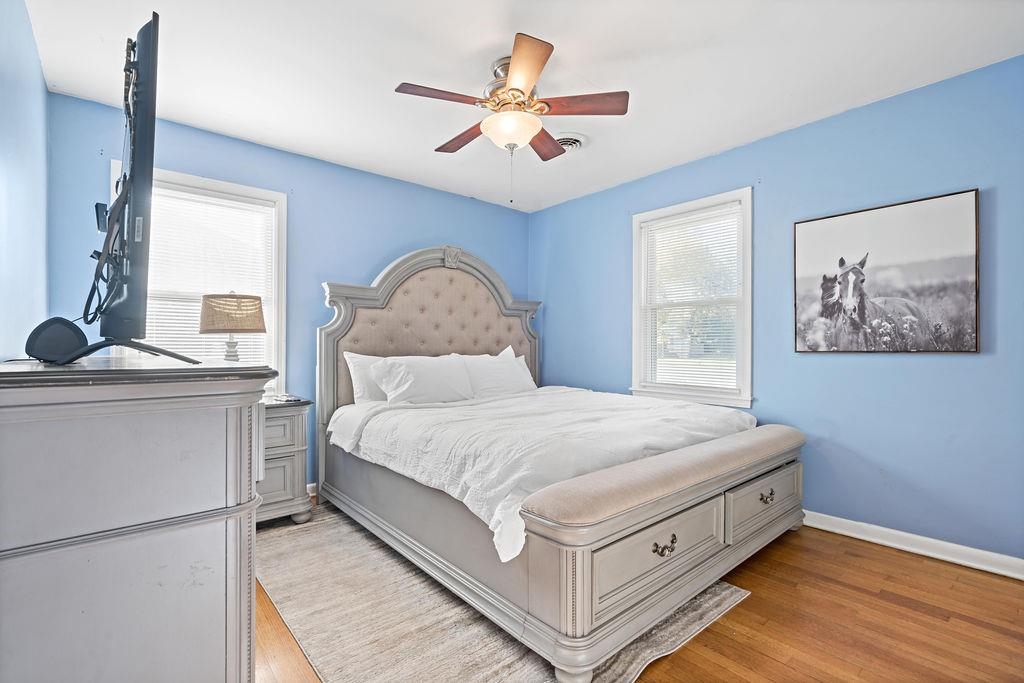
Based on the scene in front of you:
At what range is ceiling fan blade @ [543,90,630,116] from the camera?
2.17 metres

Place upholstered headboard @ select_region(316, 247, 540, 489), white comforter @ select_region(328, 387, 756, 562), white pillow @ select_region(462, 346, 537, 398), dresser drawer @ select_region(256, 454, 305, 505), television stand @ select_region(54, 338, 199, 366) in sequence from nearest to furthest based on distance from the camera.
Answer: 1. television stand @ select_region(54, 338, 199, 366)
2. white comforter @ select_region(328, 387, 756, 562)
3. dresser drawer @ select_region(256, 454, 305, 505)
4. upholstered headboard @ select_region(316, 247, 540, 489)
5. white pillow @ select_region(462, 346, 537, 398)

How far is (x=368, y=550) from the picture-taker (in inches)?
105

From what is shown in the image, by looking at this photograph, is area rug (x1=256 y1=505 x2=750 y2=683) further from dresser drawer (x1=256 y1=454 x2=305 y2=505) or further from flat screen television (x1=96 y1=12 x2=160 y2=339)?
flat screen television (x1=96 y1=12 x2=160 y2=339)

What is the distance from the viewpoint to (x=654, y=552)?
188 cm

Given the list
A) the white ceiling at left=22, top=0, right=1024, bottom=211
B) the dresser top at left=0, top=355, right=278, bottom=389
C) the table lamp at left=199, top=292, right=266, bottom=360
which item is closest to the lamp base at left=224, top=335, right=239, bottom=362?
the table lamp at left=199, top=292, right=266, bottom=360

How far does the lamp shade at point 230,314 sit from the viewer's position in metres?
2.84

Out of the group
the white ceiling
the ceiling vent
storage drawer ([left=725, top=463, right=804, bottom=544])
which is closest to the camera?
the white ceiling

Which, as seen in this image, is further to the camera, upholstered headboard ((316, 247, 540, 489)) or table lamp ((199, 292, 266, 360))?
upholstered headboard ((316, 247, 540, 489))

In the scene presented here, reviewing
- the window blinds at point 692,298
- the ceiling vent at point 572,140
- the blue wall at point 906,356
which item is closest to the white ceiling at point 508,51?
the ceiling vent at point 572,140

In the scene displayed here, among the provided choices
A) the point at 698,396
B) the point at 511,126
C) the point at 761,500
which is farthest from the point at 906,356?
the point at 511,126

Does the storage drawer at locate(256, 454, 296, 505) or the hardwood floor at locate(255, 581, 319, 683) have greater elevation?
the storage drawer at locate(256, 454, 296, 505)

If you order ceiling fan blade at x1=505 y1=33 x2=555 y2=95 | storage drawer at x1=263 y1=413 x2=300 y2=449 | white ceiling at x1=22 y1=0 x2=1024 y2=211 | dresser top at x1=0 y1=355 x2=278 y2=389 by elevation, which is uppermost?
white ceiling at x1=22 y1=0 x2=1024 y2=211

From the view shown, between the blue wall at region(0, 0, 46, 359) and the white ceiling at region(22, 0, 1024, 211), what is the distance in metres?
0.24

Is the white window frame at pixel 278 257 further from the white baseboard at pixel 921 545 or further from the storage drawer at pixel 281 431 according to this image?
the white baseboard at pixel 921 545
